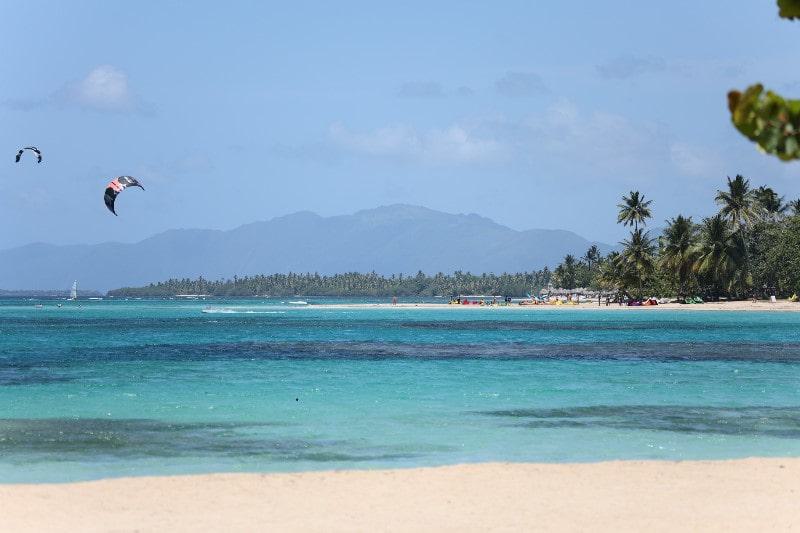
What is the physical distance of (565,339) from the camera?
57562mm

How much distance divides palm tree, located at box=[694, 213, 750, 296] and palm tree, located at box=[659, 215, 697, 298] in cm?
124

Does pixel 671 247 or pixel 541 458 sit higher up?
pixel 671 247

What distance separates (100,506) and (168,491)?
3.45ft

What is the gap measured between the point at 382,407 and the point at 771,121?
18398 mm

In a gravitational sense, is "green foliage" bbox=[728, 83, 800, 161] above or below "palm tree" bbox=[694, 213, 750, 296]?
below

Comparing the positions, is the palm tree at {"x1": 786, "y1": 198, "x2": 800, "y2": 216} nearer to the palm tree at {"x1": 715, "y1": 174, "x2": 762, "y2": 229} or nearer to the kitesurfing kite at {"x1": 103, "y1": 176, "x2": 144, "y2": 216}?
the palm tree at {"x1": 715, "y1": 174, "x2": 762, "y2": 229}

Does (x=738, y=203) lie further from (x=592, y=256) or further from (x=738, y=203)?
(x=592, y=256)

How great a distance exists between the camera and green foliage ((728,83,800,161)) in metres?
5.48

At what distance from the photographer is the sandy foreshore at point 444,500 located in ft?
37.3

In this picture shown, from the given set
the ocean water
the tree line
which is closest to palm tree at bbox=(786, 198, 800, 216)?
the tree line

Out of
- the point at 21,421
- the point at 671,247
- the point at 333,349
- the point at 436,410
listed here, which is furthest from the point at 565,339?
the point at 671,247

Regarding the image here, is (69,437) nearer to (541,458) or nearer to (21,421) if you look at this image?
(21,421)

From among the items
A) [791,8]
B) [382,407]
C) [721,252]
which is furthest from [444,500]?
[721,252]

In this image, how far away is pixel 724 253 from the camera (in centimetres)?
10088
